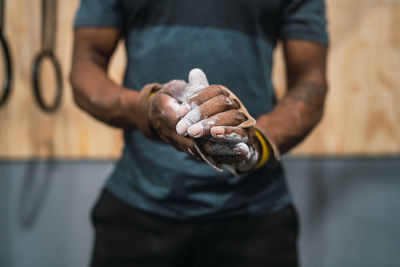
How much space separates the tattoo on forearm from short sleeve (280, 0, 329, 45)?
0.08 metres

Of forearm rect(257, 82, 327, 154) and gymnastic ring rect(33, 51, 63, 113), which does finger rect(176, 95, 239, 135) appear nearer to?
forearm rect(257, 82, 327, 154)

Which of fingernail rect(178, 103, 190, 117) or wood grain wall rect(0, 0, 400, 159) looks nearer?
fingernail rect(178, 103, 190, 117)

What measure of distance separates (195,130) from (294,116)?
0.76 ft

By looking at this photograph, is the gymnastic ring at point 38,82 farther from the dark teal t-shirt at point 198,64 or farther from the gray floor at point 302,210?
the dark teal t-shirt at point 198,64

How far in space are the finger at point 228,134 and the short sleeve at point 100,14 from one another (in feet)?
1.00

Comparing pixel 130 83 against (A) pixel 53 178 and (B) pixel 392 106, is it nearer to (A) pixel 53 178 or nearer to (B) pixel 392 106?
(A) pixel 53 178

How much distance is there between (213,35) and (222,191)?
226 millimetres

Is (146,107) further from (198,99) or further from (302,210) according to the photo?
(302,210)

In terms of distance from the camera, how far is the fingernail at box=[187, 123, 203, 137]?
27 centimetres

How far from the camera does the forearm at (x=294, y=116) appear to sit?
426 millimetres

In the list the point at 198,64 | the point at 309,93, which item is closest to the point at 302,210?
the point at 309,93

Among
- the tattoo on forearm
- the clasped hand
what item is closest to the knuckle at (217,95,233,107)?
the clasped hand

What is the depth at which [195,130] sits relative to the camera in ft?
0.89

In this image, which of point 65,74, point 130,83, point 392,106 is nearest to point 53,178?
point 65,74
